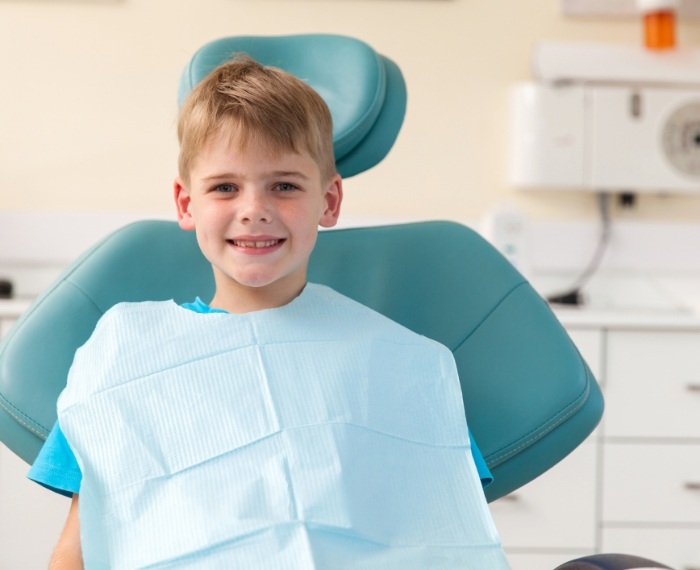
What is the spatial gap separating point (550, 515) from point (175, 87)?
1408mm

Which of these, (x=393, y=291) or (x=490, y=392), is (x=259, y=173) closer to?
(x=393, y=291)

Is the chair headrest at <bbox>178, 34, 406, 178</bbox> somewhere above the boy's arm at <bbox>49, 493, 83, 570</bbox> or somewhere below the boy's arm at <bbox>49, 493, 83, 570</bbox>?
above

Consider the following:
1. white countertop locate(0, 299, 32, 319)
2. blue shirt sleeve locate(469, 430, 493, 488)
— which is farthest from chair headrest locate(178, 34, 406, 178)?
white countertop locate(0, 299, 32, 319)

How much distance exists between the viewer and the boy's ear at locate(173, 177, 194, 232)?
133 cm

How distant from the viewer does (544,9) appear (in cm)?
267

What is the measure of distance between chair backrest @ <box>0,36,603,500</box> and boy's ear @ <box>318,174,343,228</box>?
0.24 ft

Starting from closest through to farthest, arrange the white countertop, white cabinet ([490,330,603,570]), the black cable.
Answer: the white countertop < white cabinet ([490,330,603,570]) < the black cable

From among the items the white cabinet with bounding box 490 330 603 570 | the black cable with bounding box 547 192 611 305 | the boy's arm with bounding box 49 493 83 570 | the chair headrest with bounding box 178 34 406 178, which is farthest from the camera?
the black cable with bounding box 547 192 611 305

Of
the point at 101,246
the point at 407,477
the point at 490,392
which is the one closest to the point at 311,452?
the point at 407,477

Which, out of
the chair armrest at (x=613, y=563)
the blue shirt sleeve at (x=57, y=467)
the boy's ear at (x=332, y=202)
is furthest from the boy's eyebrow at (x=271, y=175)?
the chair armrest at (x=613, y=563)

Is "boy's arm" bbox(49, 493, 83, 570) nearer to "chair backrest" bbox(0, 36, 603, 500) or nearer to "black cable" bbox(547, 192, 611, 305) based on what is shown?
"chair backrest" bbox(0, 36, 603, 500)

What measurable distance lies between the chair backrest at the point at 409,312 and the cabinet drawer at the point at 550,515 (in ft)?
3.34

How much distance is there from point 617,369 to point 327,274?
3.69ft

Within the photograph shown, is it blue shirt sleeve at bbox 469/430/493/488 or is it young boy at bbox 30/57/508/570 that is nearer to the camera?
young boy at bbox 30/57/508/570
